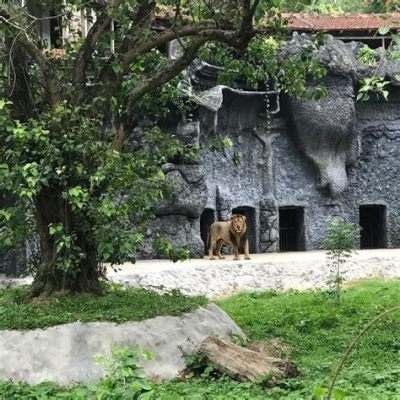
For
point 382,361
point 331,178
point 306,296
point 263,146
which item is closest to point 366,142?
point 331,178

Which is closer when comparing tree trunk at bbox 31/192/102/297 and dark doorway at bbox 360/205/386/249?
tree trunk at bbox 31/192/102/297

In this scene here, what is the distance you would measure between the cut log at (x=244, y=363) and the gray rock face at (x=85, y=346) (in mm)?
392

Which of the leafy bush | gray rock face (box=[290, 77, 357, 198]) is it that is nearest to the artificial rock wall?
gray rock face (box=[290, 77, 357, 198])

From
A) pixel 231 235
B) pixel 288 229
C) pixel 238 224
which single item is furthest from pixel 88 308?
pixel 288 229

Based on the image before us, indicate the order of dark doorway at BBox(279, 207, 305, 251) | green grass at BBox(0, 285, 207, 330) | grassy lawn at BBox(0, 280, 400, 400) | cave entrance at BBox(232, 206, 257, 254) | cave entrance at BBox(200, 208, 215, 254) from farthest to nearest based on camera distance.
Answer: dark doorway at BBox(279, 207, 305, 251)
cave entrance at BBox(232, 206, 257, 254)
cave entrance at BBox(200, 208, 215, 254)
green grass at BBox(0, 285, 207, 330)
grassy lawn at BBox(0, 280, 400, 400)

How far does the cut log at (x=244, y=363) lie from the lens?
19.6 feet

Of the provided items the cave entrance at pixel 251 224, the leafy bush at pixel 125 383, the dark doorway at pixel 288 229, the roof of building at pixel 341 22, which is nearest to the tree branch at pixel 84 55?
the leafy bush at pixel 125 383

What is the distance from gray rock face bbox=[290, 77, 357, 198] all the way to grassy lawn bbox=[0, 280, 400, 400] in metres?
6.38

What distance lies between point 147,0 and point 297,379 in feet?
16.5

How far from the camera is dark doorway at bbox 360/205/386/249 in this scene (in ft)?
72.3

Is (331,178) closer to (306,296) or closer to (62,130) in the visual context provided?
(306,296)

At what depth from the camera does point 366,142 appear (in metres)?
21.6

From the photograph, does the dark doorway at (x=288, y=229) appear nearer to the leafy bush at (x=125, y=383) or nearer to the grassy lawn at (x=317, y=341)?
the grassy lawn at (x=317, y=341)

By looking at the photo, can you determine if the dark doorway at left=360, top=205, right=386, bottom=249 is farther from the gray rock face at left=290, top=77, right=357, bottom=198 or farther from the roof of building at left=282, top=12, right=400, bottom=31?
the roof of building at left=282, top=12, right=400, bottom=31
